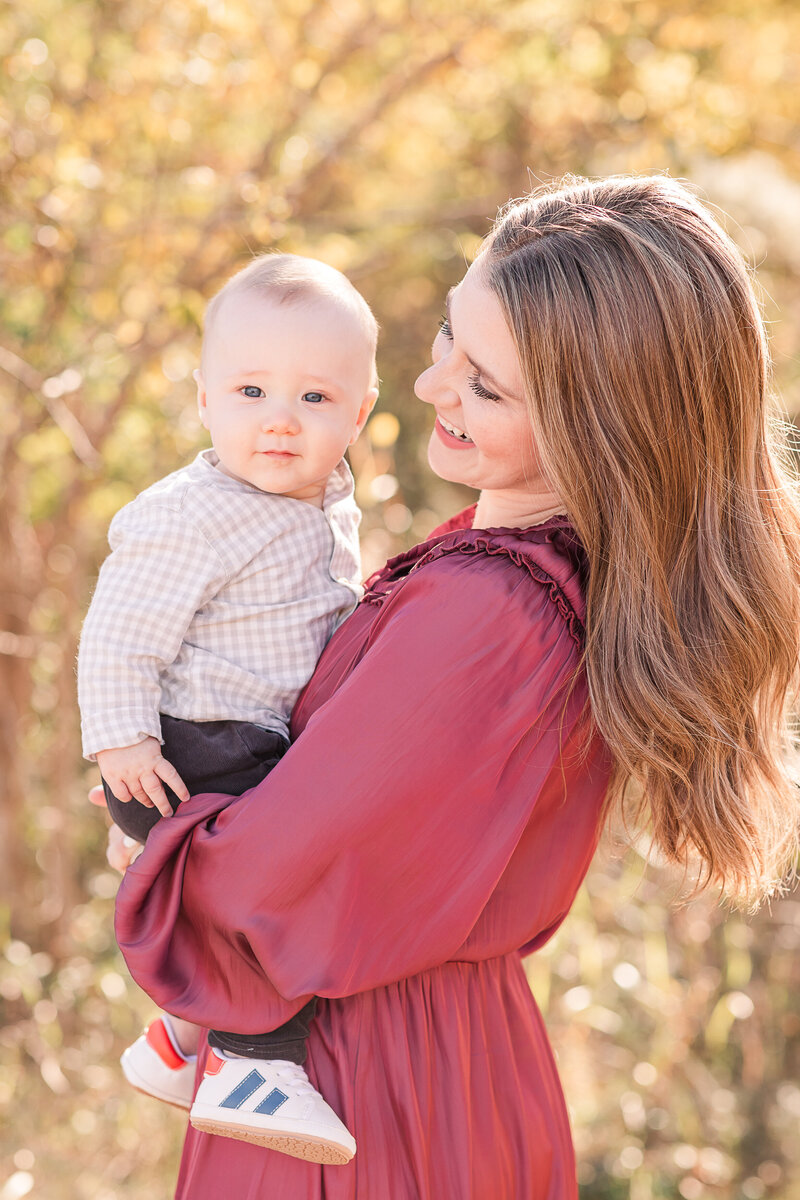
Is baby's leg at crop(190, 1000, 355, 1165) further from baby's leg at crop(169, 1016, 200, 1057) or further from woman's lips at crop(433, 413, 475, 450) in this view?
woman's lips at crop(433, 413, 475, 450)

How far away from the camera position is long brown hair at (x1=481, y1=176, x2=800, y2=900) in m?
1.40

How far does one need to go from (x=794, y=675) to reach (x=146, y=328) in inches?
86.4

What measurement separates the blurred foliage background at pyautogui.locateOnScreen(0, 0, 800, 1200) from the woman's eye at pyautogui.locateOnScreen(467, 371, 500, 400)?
1178 mm

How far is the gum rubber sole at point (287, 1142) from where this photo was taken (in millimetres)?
1323

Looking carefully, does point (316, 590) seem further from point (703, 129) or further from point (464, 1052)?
point (703, 129)

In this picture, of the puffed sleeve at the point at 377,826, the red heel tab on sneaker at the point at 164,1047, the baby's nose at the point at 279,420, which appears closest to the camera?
the puffed sleeve at the point at 377,826

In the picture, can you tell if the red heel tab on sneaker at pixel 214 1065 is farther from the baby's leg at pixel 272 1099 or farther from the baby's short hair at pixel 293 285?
the baby's short hair at pixel 293 285

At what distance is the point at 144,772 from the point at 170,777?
0.12 feet

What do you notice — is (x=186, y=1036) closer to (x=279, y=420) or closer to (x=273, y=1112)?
(x=273, y=1112)

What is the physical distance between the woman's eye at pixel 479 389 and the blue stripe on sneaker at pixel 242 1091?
941 millimetres

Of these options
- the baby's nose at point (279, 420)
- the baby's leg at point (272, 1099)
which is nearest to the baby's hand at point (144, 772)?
the baby's leg at point (272, 1099)

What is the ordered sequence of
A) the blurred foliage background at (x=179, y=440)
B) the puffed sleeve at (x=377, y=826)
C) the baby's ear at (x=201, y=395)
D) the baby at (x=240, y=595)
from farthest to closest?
the blurred foliage background at (x=179, y=440), the baby's ear at (x=201, y=395), the baby at (x=240, y=595), the puffed sleeve at (x=377, y=826)

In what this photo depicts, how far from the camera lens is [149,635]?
144cm

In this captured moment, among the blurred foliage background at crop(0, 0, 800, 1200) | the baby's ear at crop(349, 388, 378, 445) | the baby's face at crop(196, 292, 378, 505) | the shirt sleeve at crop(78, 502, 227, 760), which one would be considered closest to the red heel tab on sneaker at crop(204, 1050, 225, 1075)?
the shirt sleeve at crop(78, 502, 227, 760)
